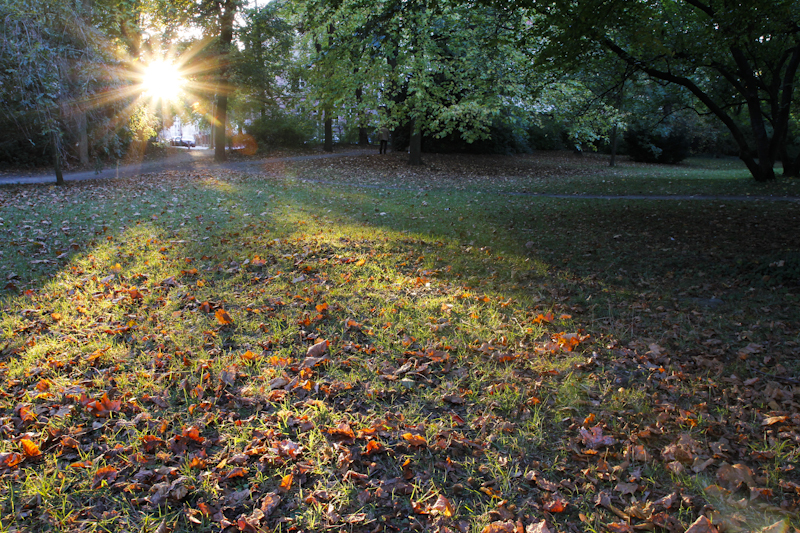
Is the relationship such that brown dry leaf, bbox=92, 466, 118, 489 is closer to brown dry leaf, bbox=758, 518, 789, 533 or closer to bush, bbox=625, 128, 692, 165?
brown dry leaf, bbox=758, 518, 789, 533

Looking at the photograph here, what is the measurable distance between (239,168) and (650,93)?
1918cm

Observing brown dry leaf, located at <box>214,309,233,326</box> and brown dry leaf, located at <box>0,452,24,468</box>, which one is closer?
brown dry leaf, located at <box>0,452,24,468</box>

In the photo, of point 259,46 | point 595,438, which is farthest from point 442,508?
point 259,46

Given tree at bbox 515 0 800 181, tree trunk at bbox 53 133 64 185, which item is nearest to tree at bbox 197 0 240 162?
tree trunk at bbox 53 133 64 185

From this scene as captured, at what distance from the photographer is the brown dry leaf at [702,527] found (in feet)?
6.72

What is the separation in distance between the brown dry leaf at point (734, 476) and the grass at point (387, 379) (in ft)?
0.16

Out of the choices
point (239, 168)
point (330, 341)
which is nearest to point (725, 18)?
point (330, 341)

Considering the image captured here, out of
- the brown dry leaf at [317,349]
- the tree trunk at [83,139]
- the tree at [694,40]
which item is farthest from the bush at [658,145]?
the brown dry leaf at [317,349]

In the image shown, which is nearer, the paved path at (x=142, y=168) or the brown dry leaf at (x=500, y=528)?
the brown dry leaf at (x=500, y=528)

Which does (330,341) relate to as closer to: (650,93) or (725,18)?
(725,18)

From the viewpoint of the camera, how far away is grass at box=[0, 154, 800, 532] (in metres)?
2.26

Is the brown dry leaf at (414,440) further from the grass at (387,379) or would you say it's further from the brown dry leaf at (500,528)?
the brown dry leaf at (500,528)

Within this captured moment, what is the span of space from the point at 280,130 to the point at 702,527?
29.1 meters

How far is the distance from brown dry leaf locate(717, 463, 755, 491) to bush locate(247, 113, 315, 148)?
2826cm
